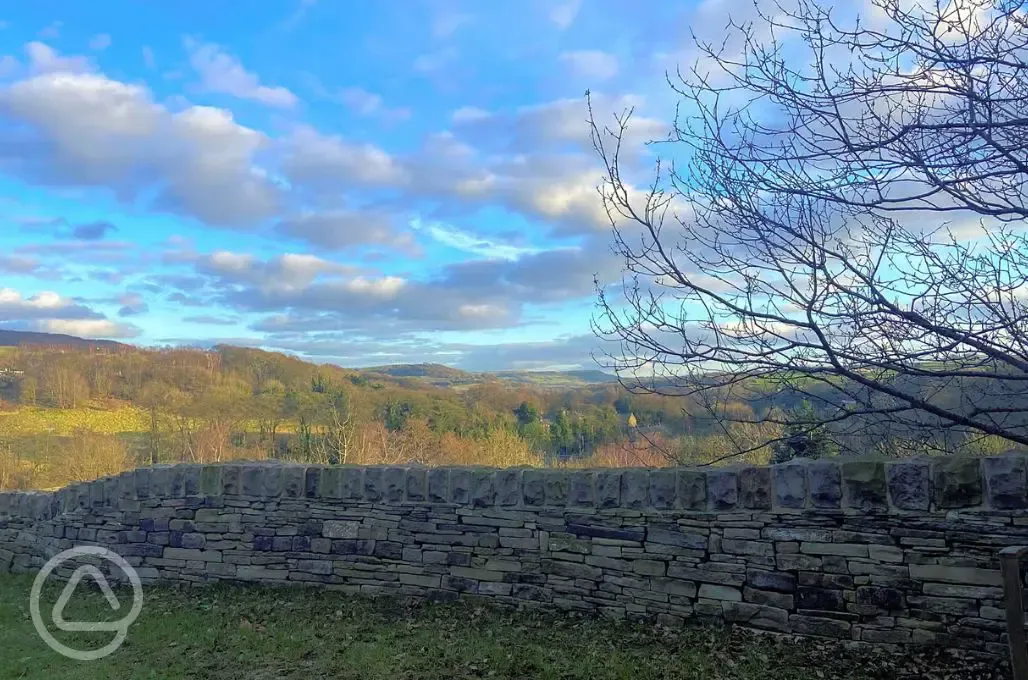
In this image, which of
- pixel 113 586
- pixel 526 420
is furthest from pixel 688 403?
pixel 526 420

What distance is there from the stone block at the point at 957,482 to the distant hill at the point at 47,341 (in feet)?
117

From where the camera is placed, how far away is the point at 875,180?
3.50m

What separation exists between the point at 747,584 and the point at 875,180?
9.07 feet

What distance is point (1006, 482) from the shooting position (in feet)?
12.8

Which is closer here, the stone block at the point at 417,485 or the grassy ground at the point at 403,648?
the grassy ground at the point at 403,648

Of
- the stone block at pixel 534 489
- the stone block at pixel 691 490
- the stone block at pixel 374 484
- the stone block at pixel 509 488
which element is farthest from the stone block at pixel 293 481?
the stone block at pixel 691 490

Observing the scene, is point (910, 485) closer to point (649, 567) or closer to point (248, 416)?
point (649, 567)

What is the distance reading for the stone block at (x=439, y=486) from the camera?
228 inches

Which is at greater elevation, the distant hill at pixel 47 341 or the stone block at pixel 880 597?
the distant hill at pixel 47 341

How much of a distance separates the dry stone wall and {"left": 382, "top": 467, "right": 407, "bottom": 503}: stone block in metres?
0.01

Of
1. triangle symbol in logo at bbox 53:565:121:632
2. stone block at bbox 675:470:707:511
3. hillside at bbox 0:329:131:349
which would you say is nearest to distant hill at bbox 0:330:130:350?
hillside at bbox 0:329:131:349

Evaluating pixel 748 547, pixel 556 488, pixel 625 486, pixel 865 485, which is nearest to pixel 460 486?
pixel 556 488

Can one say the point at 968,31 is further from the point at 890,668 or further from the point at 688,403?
the point at 890,668

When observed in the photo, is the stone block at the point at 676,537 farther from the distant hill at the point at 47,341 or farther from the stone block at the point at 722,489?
the distant hill at the point at 47,341
